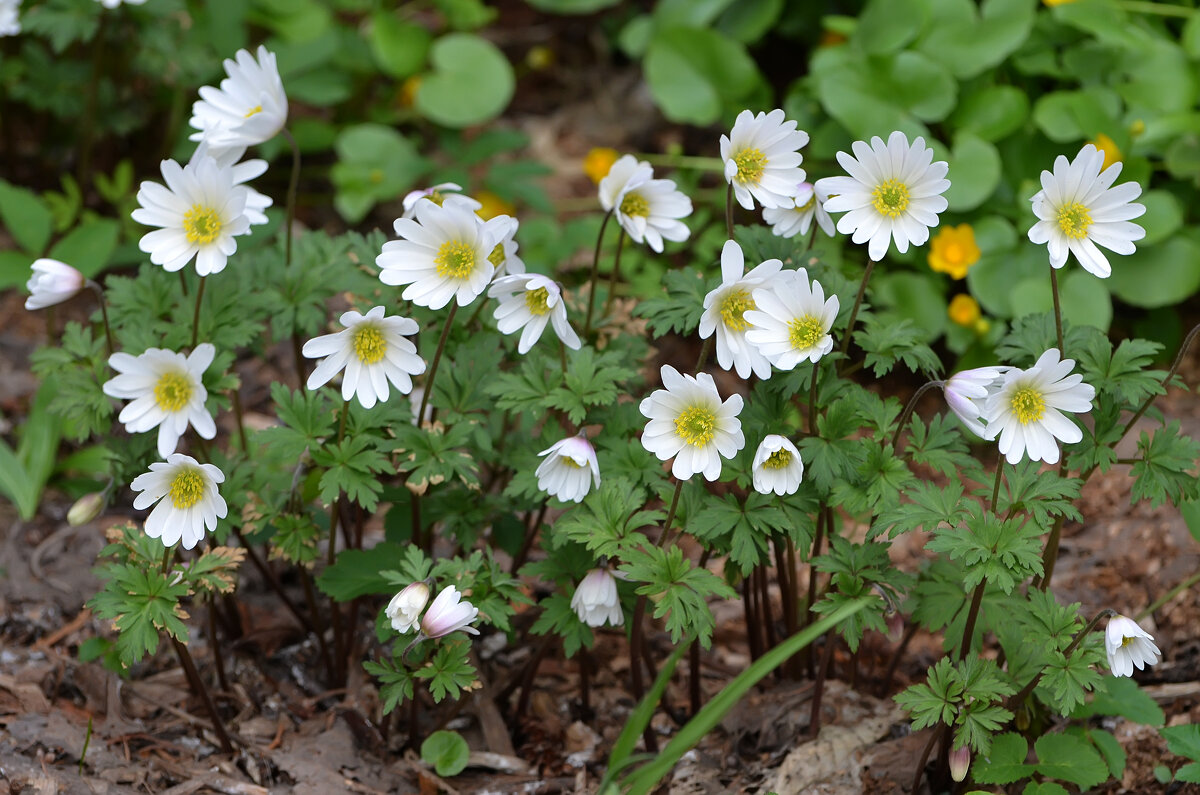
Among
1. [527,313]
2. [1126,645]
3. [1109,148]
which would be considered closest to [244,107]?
[527,313]

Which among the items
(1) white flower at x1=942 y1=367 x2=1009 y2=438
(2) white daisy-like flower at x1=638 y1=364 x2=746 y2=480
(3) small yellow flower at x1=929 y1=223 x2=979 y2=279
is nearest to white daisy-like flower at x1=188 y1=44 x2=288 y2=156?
(2) white daisy-like flower at x1=638 y1=364 x2=746 y2=480

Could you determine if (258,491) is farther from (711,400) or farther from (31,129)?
(31,129)

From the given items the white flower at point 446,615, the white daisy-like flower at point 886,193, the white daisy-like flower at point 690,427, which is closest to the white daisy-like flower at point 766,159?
the white daisy-like flower at point 886,193

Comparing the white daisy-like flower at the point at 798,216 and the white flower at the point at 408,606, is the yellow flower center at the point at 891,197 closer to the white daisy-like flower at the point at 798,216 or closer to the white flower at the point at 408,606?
the white daisy-like flower at the point at 798,216

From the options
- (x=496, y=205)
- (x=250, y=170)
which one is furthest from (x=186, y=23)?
(x=250, y=170)

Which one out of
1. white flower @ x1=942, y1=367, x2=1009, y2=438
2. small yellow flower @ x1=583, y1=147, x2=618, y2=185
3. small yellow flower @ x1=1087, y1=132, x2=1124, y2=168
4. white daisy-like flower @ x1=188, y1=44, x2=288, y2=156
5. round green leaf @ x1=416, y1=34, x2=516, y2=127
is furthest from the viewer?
round green leaf @ x1=416, y1=34, x2=516, y2=127

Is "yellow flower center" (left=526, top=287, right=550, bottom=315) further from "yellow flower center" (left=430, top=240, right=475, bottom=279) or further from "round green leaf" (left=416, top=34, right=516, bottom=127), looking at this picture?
"round green leaf" (left=416, top=34, right=516, bottom=127)

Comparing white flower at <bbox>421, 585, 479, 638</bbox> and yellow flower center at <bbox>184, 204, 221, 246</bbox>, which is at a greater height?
yellow flower center at <bbox>184, 204, 221, 246</bbox>
